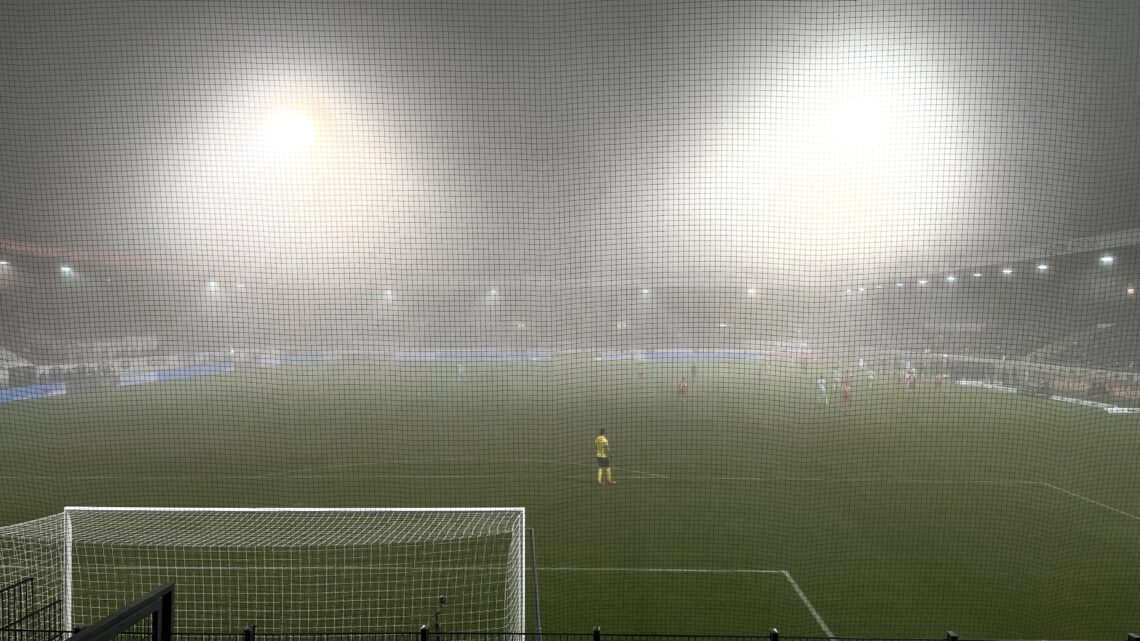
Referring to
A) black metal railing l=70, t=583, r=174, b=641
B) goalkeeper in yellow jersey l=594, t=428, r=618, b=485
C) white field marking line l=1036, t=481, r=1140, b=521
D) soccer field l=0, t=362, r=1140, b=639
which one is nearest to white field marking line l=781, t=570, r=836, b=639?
soccer field l=0, t=362, r=1140, b=639

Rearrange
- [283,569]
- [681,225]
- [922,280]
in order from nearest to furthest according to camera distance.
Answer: [283,569] < [681,225] < [922,280]

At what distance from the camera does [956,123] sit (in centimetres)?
923

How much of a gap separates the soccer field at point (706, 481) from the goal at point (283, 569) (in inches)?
43.6

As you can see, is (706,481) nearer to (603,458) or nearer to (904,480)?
(603,458)

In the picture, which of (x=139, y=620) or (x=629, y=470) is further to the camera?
(x=629, y=470)

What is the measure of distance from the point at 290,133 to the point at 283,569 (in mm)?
8650

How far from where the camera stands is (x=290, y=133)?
36.4ft

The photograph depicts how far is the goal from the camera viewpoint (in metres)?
5.22

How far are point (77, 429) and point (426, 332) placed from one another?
16.1 metres

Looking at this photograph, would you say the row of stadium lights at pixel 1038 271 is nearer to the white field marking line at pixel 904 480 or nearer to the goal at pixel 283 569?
the white field marking line at pixel 904 480

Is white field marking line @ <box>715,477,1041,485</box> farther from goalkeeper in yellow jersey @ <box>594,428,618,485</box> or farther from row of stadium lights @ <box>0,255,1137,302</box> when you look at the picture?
row of stadium lights @ <box>0,255,1137,302</box>

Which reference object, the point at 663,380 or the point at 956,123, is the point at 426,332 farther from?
the point at 956,123

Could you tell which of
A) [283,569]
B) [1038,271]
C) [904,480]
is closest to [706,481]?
[904,480]

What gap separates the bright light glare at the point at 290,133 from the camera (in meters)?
10.6
